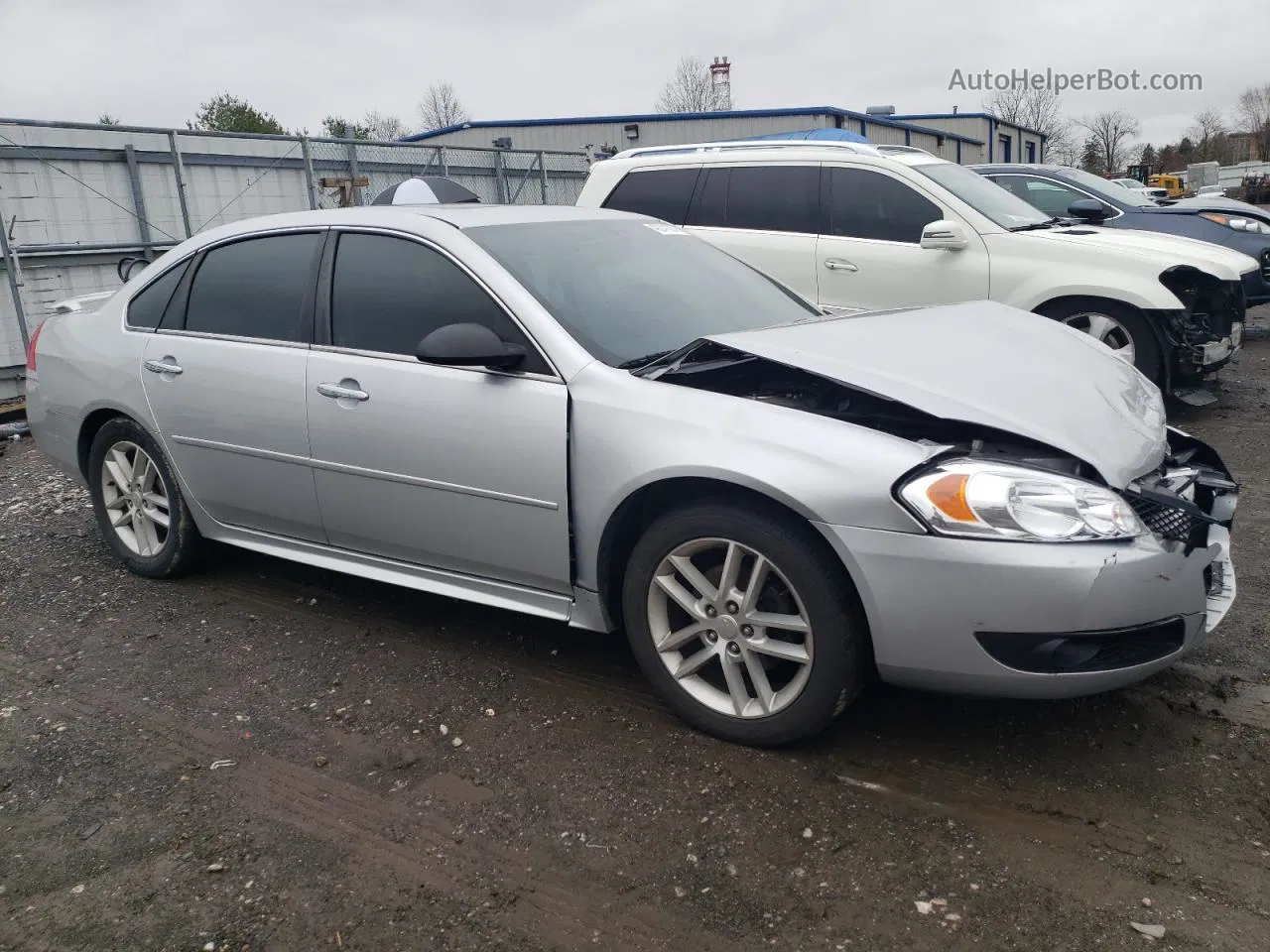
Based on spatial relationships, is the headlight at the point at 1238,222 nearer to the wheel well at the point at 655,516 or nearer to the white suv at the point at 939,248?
the white suv at the point at 939,248

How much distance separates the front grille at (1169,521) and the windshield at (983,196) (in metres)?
4.91

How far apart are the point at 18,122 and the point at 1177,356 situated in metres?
10.4

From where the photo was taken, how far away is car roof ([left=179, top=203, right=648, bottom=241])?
3979 millimetres

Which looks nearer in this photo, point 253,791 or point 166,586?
point 253,791

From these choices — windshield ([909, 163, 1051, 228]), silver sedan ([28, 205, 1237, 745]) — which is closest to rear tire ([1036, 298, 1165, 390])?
windshield ([909, 163, 1051, 228])

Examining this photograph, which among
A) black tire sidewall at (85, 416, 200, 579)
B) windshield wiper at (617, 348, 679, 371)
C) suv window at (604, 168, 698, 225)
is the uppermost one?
suv window at (604, 168, 698, 225)

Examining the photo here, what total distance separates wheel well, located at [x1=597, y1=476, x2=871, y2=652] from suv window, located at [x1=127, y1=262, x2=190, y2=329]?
2.55 m

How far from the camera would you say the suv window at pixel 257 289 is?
4160 mm

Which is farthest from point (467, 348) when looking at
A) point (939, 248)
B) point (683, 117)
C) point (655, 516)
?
point (683, 117)

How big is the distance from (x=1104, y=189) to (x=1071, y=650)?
997 cm

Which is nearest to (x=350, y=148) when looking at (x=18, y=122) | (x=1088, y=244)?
(x=18, y=122)

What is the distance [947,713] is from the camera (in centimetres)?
334

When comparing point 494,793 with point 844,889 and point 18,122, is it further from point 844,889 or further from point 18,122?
point 18,122

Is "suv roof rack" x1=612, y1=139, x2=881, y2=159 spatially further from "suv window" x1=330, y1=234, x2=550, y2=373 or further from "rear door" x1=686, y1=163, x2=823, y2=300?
"suv window" x1=330, y1=234, x2=550, y2=373
